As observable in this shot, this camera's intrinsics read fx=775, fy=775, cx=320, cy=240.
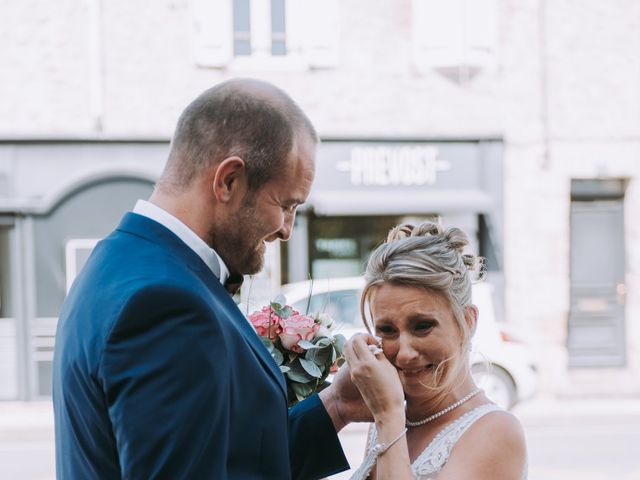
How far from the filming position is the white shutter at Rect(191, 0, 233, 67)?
1086cm

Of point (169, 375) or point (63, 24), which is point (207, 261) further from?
point (63, 24)

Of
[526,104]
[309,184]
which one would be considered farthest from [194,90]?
[309,184]

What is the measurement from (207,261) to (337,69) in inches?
395

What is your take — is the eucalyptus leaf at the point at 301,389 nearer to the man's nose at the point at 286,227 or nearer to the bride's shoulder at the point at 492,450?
the bride's shoulder at the point at 492,450

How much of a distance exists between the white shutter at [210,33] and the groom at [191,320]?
9760 millimetres

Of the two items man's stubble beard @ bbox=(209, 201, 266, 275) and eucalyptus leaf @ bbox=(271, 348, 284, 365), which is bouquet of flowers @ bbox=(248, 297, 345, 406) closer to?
eucalyptus leaf @ bbox=(271, 348, 284, 365)

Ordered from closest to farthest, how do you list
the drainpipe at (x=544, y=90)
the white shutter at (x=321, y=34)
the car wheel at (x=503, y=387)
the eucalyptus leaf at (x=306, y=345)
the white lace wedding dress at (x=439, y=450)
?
the white lace wedding dress at (x=439, y=450)
the eucalyptus leaf at (x=306, y=345)
the car wheel at (x=503, y=387)
the white shutter at (x=321, y=34)
the drainpipe at (x=544, y=90)

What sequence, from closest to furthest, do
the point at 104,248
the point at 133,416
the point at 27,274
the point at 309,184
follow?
1. the point at 133,416
2. the point at 104,248
3. the point at 309,184
4. the point at 27,274

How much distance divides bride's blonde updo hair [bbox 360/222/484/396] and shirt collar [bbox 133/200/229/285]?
0.70 m

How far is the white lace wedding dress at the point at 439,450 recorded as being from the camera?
1.86 meters

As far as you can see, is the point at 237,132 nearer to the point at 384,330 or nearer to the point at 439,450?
the point at 384,330

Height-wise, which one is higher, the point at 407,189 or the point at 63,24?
the point at 63,24

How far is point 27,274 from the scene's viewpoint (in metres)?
10.6

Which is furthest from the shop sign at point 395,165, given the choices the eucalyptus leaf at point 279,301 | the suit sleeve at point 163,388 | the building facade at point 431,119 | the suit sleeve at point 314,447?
the suit sleeve at point 163,388
